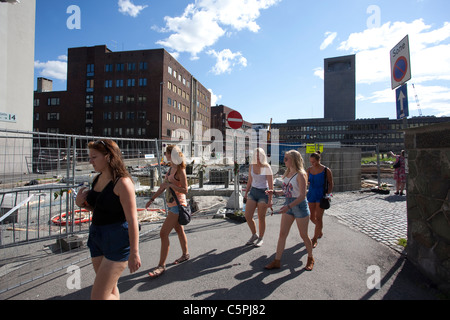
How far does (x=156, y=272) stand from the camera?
11.5ft

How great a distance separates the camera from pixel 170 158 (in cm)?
382

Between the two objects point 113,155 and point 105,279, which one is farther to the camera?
point 113,155

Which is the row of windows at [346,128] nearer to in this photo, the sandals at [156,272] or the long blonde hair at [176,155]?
the long blonde hair at [176,155]

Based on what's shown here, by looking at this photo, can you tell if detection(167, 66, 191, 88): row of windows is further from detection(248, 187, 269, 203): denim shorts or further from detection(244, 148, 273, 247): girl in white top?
detection(248, 187, 269, 203): denim shorts

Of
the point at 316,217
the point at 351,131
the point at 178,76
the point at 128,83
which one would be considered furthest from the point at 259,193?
the point at 351,131

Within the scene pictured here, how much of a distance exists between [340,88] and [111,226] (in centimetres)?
16223

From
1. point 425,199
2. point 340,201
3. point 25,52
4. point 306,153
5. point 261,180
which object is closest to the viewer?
point 425,199

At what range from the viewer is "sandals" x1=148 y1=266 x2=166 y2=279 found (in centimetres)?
345

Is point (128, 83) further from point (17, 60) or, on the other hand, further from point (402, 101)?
point (402, 101)

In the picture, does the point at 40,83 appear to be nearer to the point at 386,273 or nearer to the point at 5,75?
the point at 5,75

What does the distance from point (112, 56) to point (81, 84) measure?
35.4 ft

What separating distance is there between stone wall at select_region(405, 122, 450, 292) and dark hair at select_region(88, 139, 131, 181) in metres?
3.80

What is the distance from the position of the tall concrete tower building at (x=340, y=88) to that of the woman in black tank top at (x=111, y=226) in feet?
514
